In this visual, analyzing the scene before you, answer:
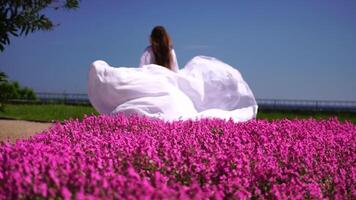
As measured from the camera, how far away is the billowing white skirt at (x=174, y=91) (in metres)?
9.17

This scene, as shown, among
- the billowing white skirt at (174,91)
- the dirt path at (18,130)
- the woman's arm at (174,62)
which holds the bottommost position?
the dirt path at (18,130)

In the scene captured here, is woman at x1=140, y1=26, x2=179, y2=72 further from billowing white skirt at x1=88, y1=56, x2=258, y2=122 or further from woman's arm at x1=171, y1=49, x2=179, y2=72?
billowing white skirt at x1=88, y1=56, x2=258, y2=122

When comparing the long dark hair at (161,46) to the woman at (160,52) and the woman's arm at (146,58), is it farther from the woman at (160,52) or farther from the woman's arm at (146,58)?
the woman's arm at (146,58)

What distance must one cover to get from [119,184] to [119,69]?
23.3 ft

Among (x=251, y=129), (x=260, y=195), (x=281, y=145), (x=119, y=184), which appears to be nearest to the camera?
(x=119, y=184)

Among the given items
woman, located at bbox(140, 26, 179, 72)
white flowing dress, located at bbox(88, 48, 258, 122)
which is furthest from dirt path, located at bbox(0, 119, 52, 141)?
woman, located at bbox(140, 26, 179, 72)

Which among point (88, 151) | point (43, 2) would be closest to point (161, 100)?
point (43, 2)

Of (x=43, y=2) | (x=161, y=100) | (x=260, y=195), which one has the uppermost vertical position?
(x=43, y=2)

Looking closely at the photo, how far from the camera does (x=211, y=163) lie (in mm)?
3957

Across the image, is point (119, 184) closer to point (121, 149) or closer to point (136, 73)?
point (121, 149)

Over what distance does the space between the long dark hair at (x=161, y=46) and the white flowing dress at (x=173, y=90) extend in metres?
0.19

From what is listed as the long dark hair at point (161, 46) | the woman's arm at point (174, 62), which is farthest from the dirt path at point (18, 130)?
the woman's arm at point (174, 62)

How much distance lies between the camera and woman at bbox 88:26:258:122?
921 centimetres

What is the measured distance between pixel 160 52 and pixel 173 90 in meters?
1.20
